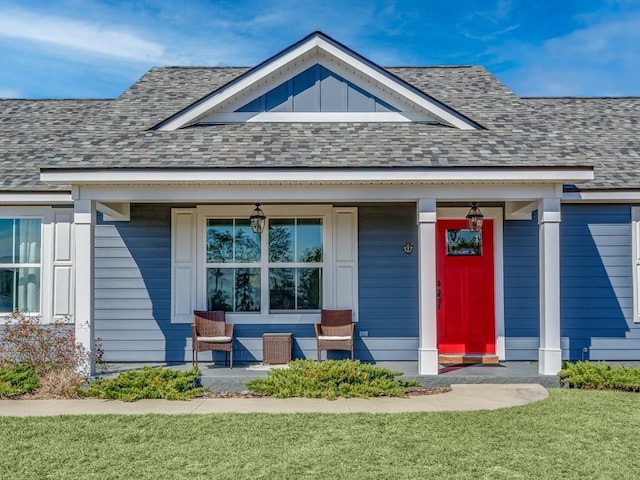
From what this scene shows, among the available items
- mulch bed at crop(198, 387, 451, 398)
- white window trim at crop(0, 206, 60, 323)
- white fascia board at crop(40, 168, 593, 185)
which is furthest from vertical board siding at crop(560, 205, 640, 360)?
white window trim at crop(0, 206, 60, 323)

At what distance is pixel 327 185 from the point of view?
7992 mm

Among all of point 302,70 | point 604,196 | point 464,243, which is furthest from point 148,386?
point 604,196

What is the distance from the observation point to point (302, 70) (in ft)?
30.3

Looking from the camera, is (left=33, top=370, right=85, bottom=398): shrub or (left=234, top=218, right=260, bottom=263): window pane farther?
(left=234, top=218, right=260, bottom=263): window pane

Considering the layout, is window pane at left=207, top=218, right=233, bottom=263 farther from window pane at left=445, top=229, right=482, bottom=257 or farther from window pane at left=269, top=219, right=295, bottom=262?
window pane at left=445, top=229, right=482, bottom=257

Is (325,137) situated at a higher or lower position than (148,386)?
higher

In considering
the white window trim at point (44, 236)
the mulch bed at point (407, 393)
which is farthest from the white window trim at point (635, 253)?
the white window trim at point (44, 236)

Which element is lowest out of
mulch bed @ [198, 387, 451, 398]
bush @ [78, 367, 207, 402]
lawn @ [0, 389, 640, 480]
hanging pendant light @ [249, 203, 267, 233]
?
mulch bed @ [198, 387, 451, 398]

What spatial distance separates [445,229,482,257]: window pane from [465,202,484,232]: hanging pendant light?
73 cm

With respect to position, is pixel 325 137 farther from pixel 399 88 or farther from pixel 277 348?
pixel 277 348

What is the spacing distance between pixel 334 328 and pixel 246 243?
1976 mm

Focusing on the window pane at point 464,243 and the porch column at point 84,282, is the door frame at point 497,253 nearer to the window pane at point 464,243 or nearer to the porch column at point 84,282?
the window pane at point 464,243

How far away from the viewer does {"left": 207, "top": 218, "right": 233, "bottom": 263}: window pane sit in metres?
9.34

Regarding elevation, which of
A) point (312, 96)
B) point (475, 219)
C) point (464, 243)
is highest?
point (312, 96)
